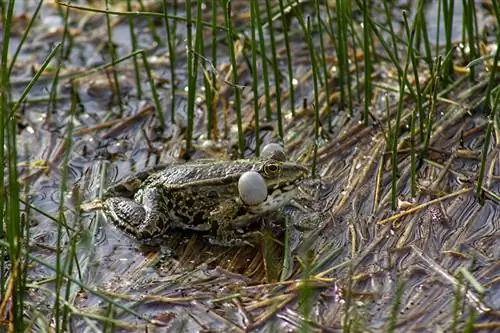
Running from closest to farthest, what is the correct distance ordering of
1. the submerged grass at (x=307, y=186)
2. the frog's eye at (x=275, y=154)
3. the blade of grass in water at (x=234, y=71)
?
the submerged grass at (x=307, y=186) → the frog's eye at (x=275, y=154) → the blade of grass in water at (x=234, y=71)

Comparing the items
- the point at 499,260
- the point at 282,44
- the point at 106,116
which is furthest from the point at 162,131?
the point at 499,260

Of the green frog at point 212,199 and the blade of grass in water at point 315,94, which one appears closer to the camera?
the green frog at point 212,199

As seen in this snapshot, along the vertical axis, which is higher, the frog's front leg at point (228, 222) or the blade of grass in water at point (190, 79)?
the blade of grass in water at point (190, 79)

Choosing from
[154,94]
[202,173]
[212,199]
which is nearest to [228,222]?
[212,199]

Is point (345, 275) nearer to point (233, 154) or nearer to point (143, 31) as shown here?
point (233, 154)

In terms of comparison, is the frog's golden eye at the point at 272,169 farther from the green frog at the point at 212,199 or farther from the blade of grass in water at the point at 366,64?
the blade of grass in water at the point at 366,64

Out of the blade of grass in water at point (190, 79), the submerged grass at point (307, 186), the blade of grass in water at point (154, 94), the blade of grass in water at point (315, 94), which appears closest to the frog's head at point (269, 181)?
the submerged grass at point (307, 186)

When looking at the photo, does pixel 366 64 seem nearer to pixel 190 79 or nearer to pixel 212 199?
pixel 190 79

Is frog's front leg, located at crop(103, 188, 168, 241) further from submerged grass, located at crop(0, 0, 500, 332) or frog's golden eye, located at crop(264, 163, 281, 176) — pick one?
frog's golden eye, located at crop(264, 163, 281, 176)
